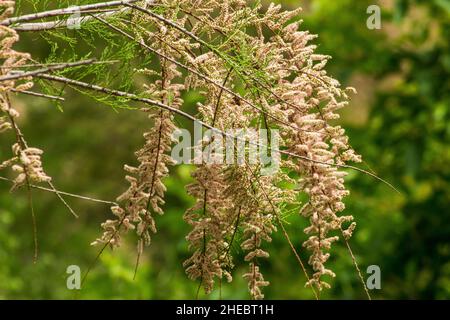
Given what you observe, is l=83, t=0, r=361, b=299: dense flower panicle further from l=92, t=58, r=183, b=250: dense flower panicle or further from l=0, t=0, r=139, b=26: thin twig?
l=0, t=0, r=139, b=26: thin twig

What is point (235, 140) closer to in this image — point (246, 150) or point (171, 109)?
point (246, 150)

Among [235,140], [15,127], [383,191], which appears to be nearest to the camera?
[15,127]

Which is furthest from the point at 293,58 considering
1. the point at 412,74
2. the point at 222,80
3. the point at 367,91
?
the point at 367,91

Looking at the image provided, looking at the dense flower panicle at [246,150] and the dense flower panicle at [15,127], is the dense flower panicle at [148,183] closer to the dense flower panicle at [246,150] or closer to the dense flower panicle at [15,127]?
the dense flower panicle at [246,150]

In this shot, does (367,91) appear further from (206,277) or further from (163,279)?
(206,277)

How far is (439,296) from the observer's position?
16.2 ft

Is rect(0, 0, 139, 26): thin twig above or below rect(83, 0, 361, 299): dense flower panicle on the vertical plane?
above

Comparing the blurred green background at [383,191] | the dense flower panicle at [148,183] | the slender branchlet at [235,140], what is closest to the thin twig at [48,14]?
the slender branchlet at [235,140]

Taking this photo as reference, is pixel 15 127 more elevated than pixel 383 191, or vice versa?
pixel 383 191

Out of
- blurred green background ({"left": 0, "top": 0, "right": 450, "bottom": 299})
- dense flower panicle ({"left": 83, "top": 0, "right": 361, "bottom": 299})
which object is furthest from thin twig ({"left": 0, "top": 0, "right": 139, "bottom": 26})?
blurred green background ({"left": 0, "top": 0, "right": 450, "bottom": 299})

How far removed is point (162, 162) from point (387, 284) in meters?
3.79

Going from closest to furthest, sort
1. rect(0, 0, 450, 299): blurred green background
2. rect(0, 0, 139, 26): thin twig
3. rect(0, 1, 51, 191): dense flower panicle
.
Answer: rect(0, 1, 51, 191): dense flower panicle
rect(0, 0, 139, 26): thin twig
rect(0, 0, 450, 299): blurred green background

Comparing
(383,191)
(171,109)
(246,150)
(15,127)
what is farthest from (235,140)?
(383,191)

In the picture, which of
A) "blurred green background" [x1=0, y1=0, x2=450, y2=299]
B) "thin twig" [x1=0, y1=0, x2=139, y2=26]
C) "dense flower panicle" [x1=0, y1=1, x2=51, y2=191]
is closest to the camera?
"dense flower panicle" [x1=0, y1=1, x2=51, y2=191]
